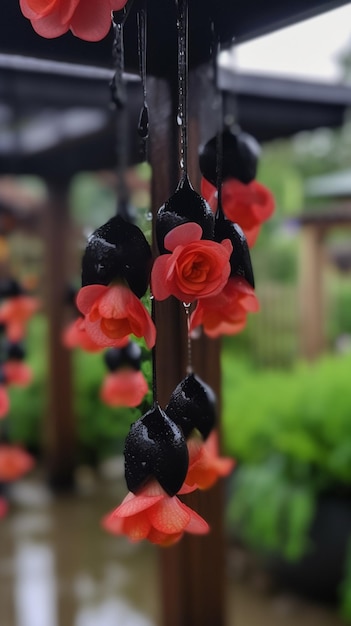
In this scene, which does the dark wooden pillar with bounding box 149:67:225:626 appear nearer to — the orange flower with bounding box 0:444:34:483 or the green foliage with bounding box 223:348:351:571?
the orange flower with bounding box 0:444:34:483

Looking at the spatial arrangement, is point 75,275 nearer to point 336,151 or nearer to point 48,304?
point 48,304

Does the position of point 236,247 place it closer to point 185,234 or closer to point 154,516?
point 185,234

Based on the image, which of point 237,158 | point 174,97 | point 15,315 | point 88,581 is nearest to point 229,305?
point 237,158

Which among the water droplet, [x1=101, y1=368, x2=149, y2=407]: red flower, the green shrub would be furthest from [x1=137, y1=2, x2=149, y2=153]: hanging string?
the green shrub

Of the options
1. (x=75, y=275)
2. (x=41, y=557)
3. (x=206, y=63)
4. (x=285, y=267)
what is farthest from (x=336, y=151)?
(x=206, y=63)

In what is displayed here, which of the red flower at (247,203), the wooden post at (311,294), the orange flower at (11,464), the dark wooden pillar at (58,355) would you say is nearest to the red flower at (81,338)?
the red flower at (247,203)

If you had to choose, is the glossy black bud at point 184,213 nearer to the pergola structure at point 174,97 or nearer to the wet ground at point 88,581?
the pergola structure at point 174,97
